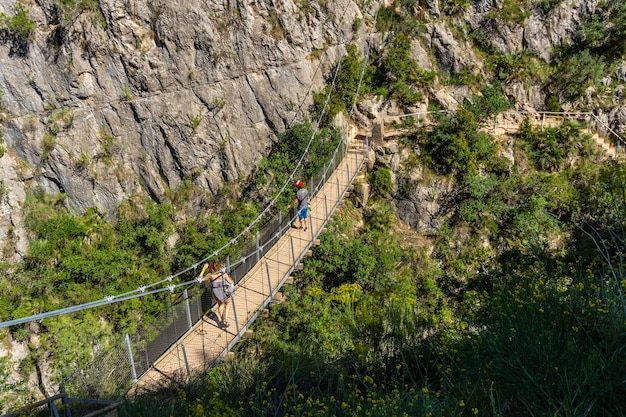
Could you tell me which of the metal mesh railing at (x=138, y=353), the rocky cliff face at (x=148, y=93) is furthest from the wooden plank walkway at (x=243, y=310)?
the rocky cliff face at (x=148, y=93)

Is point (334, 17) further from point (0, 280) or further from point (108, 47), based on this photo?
point (0, 280)

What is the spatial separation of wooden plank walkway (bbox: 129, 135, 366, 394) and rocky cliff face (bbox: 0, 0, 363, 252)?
11.3ft

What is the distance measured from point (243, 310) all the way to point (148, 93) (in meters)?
6.53

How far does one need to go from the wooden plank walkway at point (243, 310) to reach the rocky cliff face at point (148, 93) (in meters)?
3.45

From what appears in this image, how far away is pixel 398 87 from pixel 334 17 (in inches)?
113

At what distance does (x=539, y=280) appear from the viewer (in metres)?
4.17

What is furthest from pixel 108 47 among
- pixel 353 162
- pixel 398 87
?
pixel 398 87

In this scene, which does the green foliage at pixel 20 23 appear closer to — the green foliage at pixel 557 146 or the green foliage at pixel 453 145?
→ the green foliage at pixel 453 145

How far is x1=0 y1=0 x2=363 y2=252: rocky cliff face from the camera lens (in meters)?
9.38

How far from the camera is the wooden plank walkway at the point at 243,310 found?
18.4ft

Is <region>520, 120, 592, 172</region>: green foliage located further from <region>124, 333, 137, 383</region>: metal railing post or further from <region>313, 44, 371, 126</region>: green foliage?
<region>124, 333, 137, 383</region>: metal railing post

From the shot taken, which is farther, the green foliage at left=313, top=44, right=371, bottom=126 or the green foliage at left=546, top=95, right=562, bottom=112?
the green foliage at left=546, top=95, right=562, bottom=112

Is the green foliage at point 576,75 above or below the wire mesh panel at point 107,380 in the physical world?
above

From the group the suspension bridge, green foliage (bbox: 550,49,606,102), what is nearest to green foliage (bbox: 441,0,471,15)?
green foliage (bbox: 550,49,606,102)
